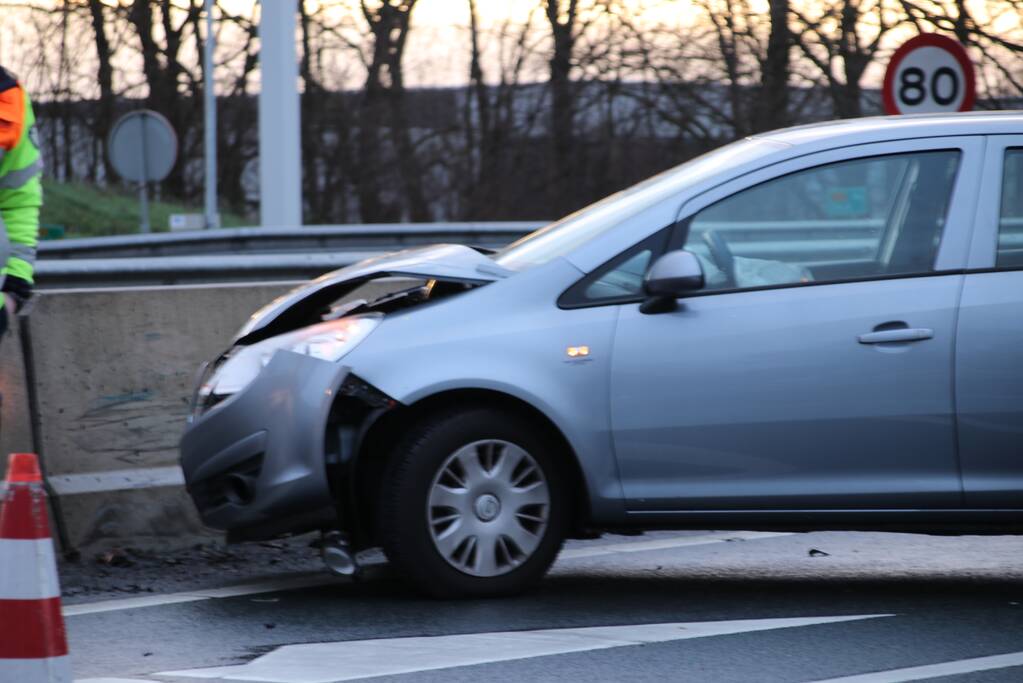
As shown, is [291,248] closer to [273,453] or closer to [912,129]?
[273,453]

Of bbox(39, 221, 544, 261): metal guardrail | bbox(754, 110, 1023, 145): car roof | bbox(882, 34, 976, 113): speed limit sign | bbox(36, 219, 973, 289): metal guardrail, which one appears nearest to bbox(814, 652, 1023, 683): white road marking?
bbox(36, 219, 973, 289): metal guardrail

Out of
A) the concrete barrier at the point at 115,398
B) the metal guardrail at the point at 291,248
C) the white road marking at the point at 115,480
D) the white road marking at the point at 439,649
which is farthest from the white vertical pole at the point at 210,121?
the white road marking at the point at 439,649

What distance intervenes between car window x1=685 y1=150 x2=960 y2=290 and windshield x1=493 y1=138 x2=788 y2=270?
0.54 feet

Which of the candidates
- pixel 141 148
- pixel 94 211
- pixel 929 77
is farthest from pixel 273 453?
pixel 94 211

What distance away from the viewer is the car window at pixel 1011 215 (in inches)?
214

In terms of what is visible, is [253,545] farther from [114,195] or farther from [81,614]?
[114,195]

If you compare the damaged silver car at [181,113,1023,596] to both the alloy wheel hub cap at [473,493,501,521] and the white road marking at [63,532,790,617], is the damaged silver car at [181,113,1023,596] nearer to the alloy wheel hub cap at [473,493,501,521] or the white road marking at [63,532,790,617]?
the alloy wheel hub cap at [473,493,501,521]

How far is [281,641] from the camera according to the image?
486cm

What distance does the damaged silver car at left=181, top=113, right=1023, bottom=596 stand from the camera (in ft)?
17.3

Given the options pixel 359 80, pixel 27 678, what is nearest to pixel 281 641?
pixel 27 678

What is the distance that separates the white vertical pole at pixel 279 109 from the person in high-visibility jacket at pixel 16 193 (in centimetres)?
1198

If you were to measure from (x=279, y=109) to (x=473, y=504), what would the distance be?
1315 cm

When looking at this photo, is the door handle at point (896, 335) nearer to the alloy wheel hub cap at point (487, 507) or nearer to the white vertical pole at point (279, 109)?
the alloy wheel hub cap at point (487, 507)

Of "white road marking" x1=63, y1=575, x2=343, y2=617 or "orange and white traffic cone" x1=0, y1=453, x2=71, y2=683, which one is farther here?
"white road marking" x1=63, y1=575, x2=343, y2=617
